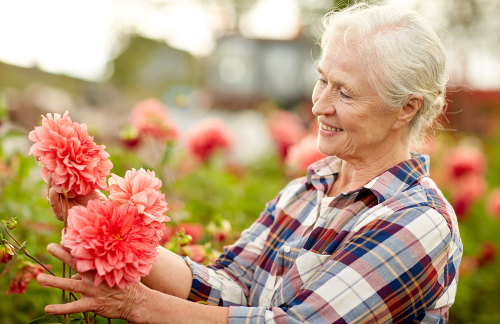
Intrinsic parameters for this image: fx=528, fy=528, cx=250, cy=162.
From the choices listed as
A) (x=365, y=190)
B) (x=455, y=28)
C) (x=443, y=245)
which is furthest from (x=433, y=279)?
(x=455, y=28)

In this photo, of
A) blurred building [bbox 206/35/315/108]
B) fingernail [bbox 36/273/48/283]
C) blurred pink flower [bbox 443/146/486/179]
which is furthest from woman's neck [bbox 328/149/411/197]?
blurred building [bbox 206/35/315/108]

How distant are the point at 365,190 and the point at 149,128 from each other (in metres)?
1.88

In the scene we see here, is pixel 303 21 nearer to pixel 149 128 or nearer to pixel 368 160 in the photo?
pixel 149 128

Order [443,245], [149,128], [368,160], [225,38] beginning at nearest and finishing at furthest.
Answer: [443,245] → [368,160] → [149,128] → [225,38]

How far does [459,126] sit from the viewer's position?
13875 mm

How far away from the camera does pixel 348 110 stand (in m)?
1.71

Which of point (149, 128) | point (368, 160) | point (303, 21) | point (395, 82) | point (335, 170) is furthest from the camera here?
point (303, 21)

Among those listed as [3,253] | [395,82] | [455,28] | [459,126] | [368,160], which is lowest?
[459,126]

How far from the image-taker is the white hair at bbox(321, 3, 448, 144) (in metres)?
1.66

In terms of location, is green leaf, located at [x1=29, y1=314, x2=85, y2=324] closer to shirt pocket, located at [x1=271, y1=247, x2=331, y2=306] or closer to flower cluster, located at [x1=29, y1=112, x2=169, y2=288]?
flower cluster, located at [x1=29, y1=112, x2=169, y2=288]

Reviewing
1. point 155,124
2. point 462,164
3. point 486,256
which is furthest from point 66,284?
point 462,164

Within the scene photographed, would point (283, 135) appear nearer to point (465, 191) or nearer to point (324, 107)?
point (465, 191)

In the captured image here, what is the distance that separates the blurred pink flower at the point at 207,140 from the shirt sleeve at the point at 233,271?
200 centimetres

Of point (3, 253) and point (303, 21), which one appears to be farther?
point (303, 21)
